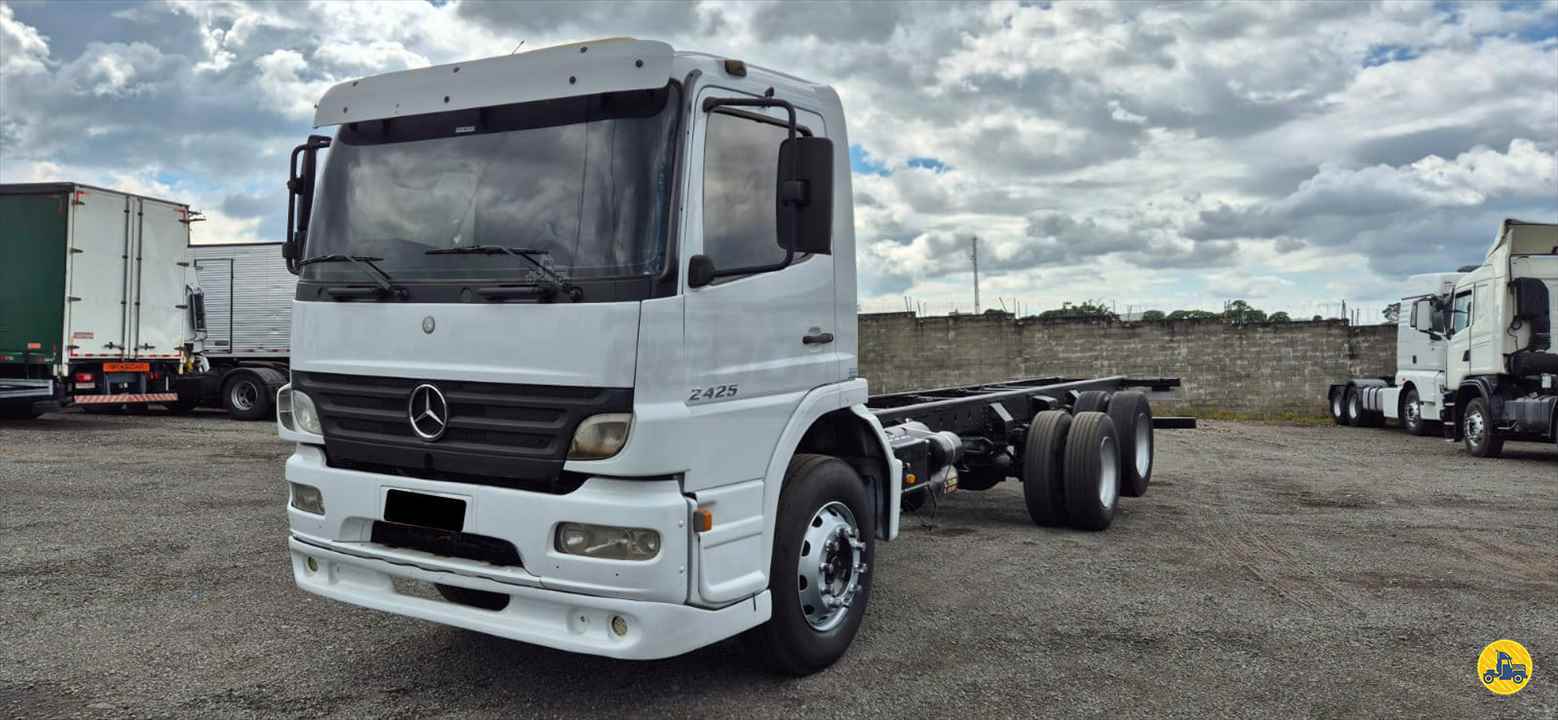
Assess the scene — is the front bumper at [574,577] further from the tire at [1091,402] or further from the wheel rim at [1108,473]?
the tire at [1091,402]

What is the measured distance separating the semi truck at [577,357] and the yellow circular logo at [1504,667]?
2.81 metres

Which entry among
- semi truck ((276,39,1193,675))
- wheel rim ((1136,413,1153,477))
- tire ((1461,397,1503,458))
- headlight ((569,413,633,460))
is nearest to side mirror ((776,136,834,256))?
semi truck ((276,39,1193,675))

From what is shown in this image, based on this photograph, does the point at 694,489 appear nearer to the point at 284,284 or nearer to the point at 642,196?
the point at 642,196

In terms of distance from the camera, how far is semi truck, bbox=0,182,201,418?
1597 cm

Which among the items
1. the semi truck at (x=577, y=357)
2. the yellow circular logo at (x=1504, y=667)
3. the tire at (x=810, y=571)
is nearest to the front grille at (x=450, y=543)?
the semi truck at (x=577, y=357)

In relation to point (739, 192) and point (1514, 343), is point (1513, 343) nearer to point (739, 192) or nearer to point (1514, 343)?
point (1514, 343)

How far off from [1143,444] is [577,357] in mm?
7118

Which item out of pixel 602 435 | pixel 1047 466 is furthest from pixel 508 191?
pixel 1047 466

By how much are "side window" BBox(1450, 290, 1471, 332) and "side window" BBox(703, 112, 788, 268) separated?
15.3m

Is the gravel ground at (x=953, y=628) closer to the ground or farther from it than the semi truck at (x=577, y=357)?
closer to the ground

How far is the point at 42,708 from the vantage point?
4.31m

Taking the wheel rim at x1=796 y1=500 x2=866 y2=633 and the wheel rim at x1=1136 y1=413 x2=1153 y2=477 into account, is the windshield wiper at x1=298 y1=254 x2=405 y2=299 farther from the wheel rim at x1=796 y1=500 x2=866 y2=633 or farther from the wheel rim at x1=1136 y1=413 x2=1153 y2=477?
the wheel rim at x1=1136 y1=413 x2=1153 y2=477

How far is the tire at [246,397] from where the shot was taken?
19281 mm

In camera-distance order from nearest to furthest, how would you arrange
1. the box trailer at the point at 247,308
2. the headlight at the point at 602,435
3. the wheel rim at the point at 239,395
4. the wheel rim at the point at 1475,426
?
the headlight at the point at 602,435 → the wheel rim at the point at 1475,426 → the wheel rim at the point at 239,395 → the box trailer at the point at 247,308
